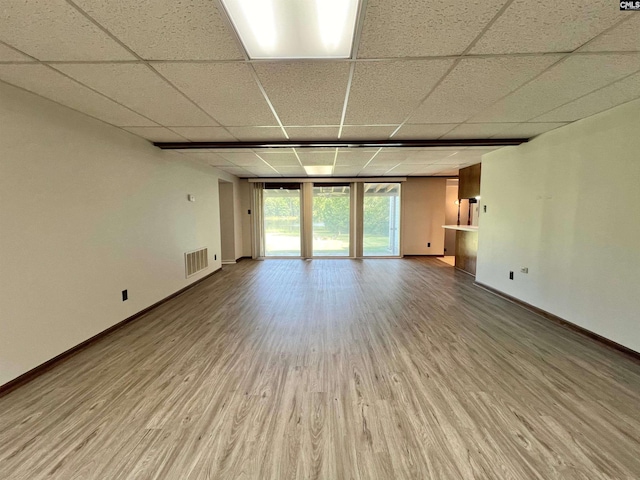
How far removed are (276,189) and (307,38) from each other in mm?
6357

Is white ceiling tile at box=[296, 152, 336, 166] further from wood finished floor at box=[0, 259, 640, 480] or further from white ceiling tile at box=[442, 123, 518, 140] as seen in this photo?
wood finished floor at box=[0, 259, 640, 480]

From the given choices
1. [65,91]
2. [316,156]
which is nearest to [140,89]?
[65,91]

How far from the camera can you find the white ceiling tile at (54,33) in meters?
1.30

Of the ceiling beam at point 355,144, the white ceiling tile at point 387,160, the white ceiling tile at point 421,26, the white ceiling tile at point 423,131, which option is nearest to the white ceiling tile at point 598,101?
the ceiling beam at point 355,144

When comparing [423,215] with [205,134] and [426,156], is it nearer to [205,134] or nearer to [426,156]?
[426,156]

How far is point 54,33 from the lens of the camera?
1468 millimetres

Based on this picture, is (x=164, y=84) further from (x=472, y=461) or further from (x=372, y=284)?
(x=372, y=284)

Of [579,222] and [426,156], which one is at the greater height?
[426,156]

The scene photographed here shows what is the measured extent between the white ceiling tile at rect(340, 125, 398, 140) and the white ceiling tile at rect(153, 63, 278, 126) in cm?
95

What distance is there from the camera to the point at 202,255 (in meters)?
5.35

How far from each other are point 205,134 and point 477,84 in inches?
120

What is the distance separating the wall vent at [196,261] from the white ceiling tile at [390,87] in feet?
12.3

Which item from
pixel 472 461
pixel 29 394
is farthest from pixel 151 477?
pixel 472 461

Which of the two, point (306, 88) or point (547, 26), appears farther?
point (306, 88)
